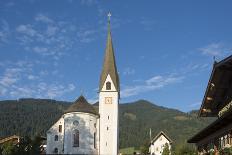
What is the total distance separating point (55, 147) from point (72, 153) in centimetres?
649

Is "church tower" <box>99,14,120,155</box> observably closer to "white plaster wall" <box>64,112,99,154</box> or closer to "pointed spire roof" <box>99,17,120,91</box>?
"pointed spire roof" <box>99,17,120,91</box>

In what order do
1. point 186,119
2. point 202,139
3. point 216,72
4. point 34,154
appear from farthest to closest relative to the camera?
1. point 186,119
2. point 34,154
3. point 202,139
4. point 216,72

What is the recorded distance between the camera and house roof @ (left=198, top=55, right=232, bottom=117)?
2309 cm

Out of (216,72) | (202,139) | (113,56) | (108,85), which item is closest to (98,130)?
(108,85)

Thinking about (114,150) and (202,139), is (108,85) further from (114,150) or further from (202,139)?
(202,139)

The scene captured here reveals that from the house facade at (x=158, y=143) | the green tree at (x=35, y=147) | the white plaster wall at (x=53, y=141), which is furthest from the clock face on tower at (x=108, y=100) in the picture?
the green tree at (x=35, y=147)

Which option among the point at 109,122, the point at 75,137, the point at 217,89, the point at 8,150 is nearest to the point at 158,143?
the point at 109,122

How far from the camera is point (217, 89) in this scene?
26688mm

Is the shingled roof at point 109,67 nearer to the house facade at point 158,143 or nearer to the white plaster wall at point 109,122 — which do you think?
the white plaster wall at point 109,122

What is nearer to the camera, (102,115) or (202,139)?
(202,139)

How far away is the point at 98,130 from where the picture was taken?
271 feet

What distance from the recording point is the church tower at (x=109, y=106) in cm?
8056

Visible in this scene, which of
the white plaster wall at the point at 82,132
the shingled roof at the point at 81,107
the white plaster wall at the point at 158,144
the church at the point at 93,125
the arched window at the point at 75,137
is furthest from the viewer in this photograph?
the white plaster wall at the point at 158,144

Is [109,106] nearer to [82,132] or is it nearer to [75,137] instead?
[82,132]
